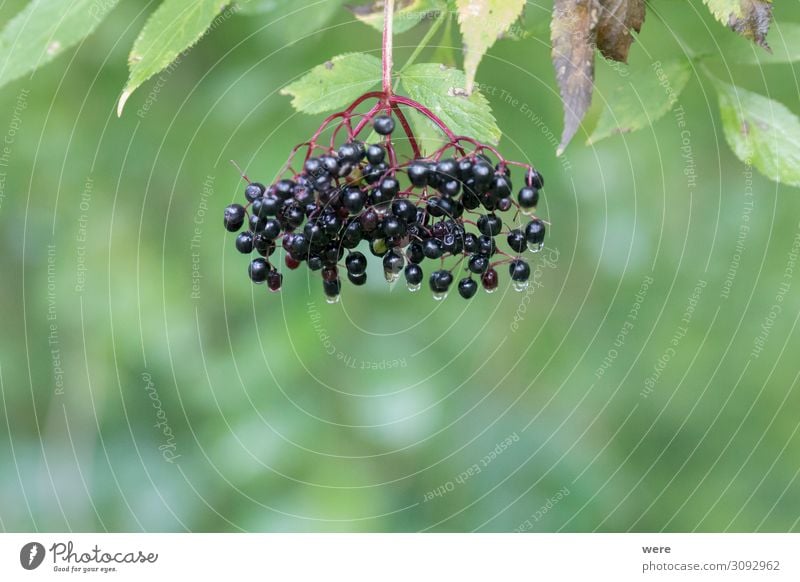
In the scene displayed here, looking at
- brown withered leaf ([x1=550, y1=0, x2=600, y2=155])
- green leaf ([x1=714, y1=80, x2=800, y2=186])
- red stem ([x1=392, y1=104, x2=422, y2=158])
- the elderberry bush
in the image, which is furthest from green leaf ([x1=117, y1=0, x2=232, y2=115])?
green leaf ([x1=714, y1=80, x2=800, y2=186])

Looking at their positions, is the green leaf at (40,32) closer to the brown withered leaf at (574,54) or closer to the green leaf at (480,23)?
the green leaf at (480,23)

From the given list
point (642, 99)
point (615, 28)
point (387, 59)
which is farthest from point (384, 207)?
point (642, 99)

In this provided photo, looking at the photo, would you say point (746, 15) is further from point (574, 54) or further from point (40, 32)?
point (40, 32)

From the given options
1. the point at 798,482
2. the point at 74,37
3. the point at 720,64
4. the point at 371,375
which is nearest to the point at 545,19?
the point at 720,64

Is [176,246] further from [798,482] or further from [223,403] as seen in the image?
[798,482]

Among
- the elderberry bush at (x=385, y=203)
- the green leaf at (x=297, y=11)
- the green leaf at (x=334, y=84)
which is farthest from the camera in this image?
the green leaf at (x=297, y=11)
